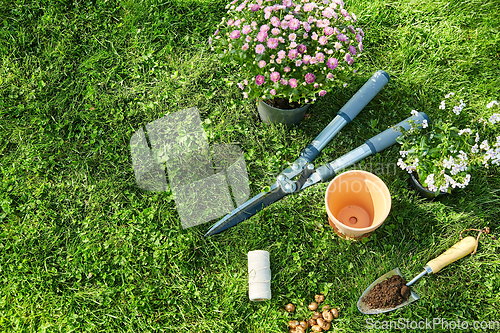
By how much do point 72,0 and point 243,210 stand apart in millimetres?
2438

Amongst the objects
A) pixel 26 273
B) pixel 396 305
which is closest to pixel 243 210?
pixel 396 305

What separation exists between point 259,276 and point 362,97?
1409 millimetres

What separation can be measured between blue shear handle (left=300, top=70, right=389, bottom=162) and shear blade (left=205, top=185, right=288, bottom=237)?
339 millimetres

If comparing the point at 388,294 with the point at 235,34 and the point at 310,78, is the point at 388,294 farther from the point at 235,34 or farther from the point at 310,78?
the point at 235,34

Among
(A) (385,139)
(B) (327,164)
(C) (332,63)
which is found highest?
(C) (332,63)

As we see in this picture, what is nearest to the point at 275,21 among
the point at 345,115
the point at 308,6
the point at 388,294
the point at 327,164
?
the point at 308,6

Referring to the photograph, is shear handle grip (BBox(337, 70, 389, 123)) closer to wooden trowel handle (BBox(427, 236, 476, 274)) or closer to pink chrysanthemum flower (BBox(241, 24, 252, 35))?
pink chrysanthemum flower (BBox(241, 24, 252, 35))

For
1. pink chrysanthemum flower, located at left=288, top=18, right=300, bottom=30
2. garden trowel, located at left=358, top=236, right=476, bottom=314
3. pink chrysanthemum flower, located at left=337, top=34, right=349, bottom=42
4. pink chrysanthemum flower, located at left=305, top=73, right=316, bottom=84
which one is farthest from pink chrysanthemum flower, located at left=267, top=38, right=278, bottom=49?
garden trowel, located at left=358, top=236, right=476, bottom=314

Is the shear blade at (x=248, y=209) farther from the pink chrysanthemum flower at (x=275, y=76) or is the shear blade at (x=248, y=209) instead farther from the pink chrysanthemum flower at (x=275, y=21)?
the pink chrysanthemum flower at (x=275, y=21)

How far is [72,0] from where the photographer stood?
3.29 meters

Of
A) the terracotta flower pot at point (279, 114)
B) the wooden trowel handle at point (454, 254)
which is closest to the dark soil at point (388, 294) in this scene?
the wooden trowel handle at point (454, 254)

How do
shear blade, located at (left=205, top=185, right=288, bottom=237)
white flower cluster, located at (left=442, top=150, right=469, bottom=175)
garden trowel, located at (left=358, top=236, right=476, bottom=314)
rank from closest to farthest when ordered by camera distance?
white flower cluster, located at (left=442, top=150, right=469, bottom=175)
garden trowel, located at (left=358, top=236, right=476, bottom=314)
shear blade, located at (left=205, top=185, right=288, bottom=237)

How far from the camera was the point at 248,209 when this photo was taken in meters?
2.47

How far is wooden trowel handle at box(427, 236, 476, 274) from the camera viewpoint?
7.63 ft
